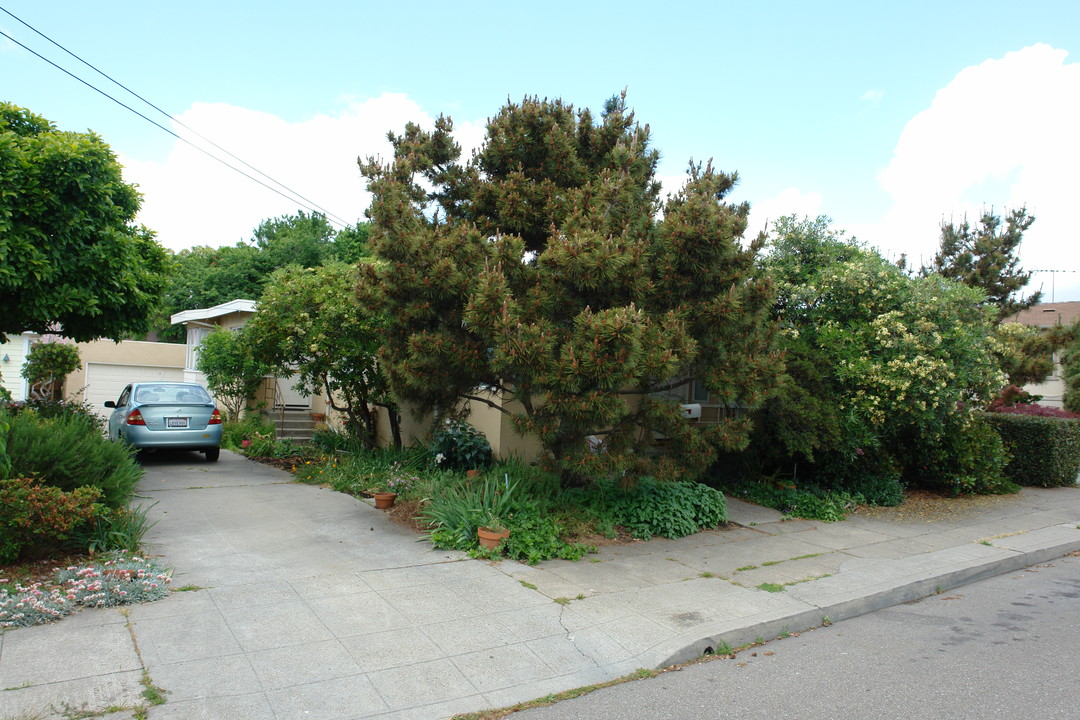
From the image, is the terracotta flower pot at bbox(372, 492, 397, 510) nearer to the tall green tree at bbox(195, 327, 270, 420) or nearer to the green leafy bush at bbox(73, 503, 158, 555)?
the green leafy bush at bbox(73, 503, 158, 555)

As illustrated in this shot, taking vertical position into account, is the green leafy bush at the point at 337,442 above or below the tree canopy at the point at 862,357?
below

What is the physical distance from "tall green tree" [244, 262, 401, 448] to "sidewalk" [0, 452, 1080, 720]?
232 cm

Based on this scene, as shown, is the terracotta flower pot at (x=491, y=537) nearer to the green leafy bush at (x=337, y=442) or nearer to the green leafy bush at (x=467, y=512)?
the green leafy bush at (x=467, y=512)

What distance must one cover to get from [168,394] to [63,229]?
16.6 ft

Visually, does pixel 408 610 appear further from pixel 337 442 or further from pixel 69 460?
pixel 337 442

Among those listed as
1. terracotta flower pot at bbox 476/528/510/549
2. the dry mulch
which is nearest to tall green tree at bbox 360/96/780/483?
terracotta flower pot at bbox 476/528/510/549

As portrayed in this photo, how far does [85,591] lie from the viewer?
513 cm

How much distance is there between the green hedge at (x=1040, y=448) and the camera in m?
13.8

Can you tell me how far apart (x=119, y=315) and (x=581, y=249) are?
6.31 metres

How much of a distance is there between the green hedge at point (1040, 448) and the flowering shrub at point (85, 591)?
14.4 m

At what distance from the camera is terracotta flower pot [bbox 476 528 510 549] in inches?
274

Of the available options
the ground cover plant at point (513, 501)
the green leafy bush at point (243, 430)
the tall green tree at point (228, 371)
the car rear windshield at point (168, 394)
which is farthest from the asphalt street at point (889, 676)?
the green leafy bush at point (243, 430)

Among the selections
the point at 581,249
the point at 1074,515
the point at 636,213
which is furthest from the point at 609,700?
the point at 1074,515

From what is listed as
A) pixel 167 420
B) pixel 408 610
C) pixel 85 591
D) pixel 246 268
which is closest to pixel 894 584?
pixel 408 610
